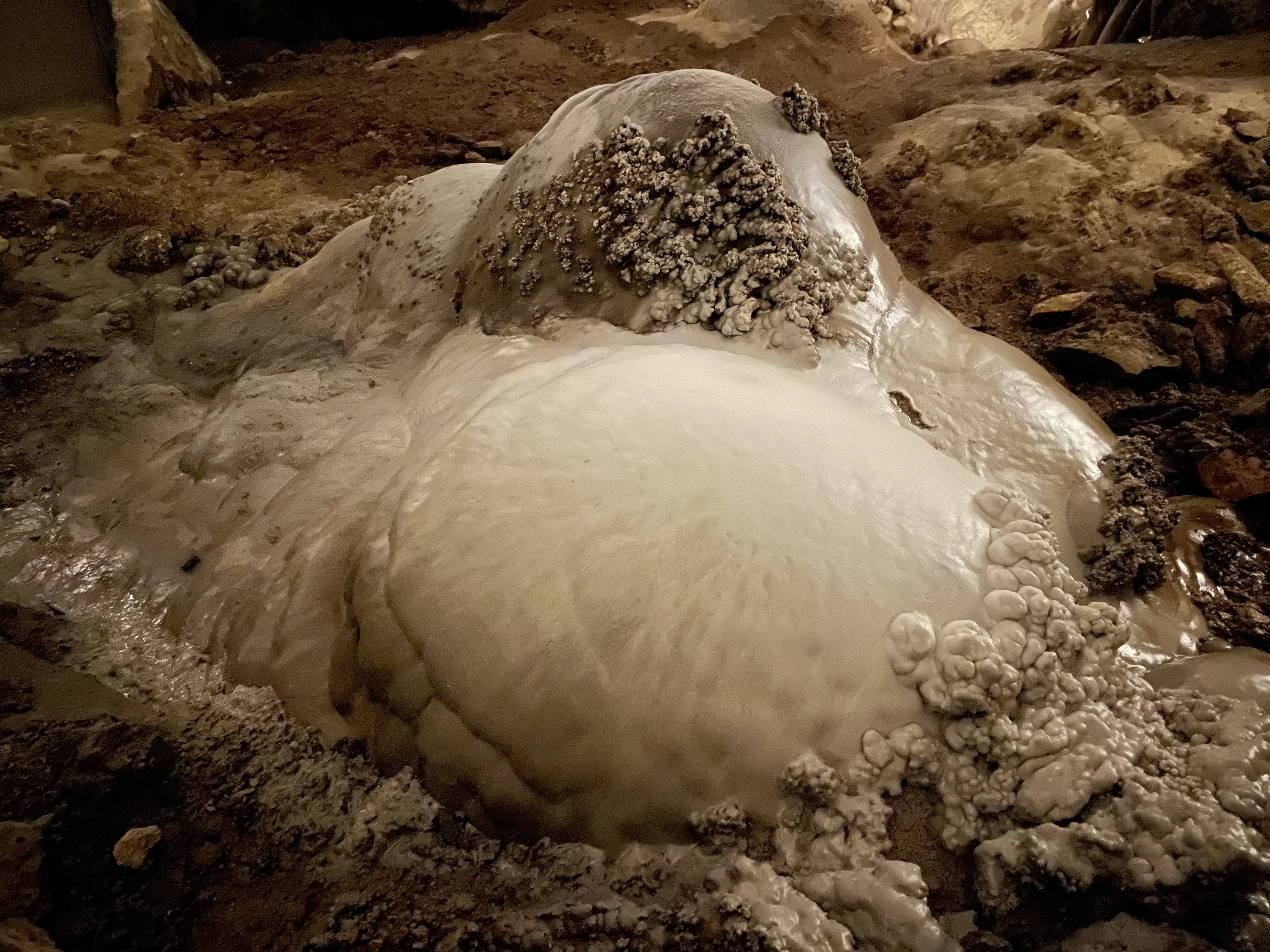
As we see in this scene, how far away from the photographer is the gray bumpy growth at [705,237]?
8.12 ft

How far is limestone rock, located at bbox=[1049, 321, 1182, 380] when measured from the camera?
3.08m

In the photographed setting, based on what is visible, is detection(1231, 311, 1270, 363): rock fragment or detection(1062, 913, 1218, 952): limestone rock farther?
detection(1231, 311, 1270, 363): rock fragment

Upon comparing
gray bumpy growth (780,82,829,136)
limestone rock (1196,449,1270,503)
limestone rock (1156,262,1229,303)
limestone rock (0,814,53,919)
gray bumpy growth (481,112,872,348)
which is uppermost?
gray bumpy growth (780,82,829,136)

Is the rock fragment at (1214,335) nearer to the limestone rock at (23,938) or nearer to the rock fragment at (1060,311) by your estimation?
the rock fragment at (1060,311)

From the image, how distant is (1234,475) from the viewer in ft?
8.45

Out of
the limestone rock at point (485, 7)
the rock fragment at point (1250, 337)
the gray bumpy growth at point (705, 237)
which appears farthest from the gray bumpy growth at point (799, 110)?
the limestone rock at point (485, 7)

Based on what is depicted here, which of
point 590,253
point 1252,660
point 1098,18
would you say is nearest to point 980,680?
point 1252,660

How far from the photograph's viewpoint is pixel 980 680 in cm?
163

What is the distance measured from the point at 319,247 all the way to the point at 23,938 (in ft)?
11.9

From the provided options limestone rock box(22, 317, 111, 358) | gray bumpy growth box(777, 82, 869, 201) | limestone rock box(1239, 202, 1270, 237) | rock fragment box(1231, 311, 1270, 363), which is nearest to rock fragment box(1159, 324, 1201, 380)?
rock fragment box(1231, 311, 1270, 363)

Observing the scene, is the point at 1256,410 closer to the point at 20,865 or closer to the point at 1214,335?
the point at 1214,335

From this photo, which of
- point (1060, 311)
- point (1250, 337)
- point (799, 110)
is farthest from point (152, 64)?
point (1250, 337)

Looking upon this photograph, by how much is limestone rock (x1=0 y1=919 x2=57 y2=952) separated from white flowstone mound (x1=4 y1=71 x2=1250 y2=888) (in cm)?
65

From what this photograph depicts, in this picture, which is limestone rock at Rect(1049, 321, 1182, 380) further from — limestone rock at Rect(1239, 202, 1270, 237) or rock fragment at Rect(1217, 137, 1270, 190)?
rock fragment at Rect(1217, 137, 1270, 190)
